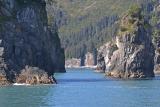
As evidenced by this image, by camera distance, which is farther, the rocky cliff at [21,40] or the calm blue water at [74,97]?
the rocky cliff at [21,40]

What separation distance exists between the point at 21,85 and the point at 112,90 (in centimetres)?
1907

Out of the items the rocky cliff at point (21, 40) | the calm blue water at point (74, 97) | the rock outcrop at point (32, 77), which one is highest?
the rocky cliff at point (21, 40)

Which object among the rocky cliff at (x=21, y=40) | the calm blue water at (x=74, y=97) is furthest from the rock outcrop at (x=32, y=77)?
the calm blue water at (x=74, y=97)

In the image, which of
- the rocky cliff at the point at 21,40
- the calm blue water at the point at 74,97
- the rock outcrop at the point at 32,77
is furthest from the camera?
the rocky cliff at the point at 21,40

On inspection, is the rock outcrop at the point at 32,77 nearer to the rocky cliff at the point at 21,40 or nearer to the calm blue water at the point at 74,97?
the rocky cliff at the point at 21,40

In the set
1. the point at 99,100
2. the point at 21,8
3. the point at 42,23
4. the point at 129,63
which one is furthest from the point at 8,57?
the point at 129,63

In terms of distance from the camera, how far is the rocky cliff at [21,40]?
457ft

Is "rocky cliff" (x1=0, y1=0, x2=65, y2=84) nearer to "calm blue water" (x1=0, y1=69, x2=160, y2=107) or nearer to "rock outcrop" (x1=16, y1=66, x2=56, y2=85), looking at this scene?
"rock outcrop" (x1=16, y1=66, x2=56, y2=85)

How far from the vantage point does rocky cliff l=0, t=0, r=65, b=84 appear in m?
139

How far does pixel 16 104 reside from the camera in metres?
95.5

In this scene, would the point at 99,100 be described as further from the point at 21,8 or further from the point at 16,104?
the point at 21,8

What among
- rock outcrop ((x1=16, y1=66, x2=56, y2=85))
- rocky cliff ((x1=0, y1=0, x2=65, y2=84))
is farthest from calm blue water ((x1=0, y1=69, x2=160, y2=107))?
rocky cliff ((x1=0, y1=0, x2=65, y2=84))

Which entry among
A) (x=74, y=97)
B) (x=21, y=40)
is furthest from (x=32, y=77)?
(x=74, y=97)

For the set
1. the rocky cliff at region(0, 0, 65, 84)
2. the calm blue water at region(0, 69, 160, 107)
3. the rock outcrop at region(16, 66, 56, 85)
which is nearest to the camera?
the calm blue water at region(0, 69, 160, 107)
